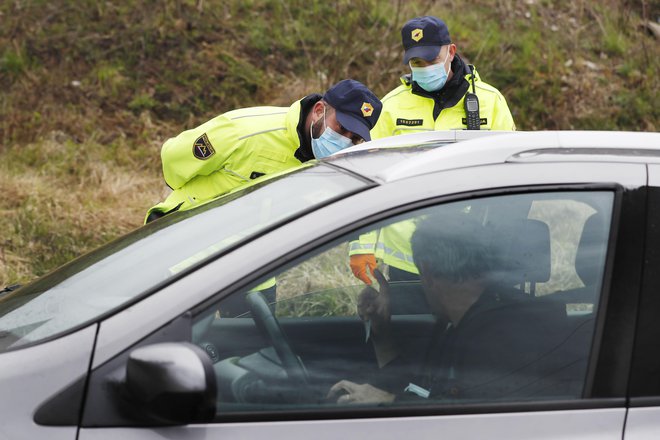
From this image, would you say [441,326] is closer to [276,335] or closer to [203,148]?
[276,335]

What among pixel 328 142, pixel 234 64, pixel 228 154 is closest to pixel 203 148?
pixel 228 154

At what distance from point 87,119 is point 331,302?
275 inches

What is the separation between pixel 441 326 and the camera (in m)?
2.08

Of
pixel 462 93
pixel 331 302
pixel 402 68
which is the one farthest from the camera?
Answer: pixel 402 68

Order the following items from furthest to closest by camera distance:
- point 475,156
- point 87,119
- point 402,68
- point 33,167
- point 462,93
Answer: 1. point 402,68
2. point 87,119
3. point 33,167
4. point 462,93
5. point 475,156

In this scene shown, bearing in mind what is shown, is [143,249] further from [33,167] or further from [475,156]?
[33,167]

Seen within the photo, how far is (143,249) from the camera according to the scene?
231 cm

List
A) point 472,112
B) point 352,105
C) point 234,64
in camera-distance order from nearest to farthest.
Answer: point 352,105 < point 472,112 < point 234,64

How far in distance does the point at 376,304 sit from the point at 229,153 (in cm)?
193

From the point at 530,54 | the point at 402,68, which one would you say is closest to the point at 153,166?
the point at 402,68

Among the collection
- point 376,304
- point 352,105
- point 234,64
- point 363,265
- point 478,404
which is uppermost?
point 352,105

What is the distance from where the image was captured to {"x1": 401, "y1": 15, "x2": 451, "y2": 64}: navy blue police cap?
4605 mm

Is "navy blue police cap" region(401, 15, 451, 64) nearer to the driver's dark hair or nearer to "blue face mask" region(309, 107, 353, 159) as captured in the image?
"blue face mask" region(309, 107, 353, 159)

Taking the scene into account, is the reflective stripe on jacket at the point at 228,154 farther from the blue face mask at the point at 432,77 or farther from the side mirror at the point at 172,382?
the side mirror at the point at 172,382
